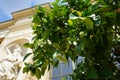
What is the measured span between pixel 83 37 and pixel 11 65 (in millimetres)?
5856

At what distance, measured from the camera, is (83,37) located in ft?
6.50

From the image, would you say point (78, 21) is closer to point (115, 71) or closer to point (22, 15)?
point (115, 71)

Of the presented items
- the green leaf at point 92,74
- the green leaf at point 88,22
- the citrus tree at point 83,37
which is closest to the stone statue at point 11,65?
the citrus tree at point 83,37

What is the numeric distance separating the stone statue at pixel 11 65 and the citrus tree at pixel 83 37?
15.5 feet

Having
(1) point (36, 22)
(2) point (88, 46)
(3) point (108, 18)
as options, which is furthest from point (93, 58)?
(1) point (36, 22)

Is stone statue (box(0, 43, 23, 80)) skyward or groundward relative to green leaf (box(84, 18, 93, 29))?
groundward

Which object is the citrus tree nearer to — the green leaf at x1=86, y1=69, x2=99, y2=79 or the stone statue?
the green leaf at x1=86, y1=69, x2=99, y2=79

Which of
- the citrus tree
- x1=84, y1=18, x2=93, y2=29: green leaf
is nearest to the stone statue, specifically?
the citrus tree

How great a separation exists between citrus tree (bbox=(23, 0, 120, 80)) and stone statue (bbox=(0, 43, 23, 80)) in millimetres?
4735

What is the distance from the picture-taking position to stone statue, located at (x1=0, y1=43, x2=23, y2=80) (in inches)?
279

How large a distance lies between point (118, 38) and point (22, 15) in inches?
343

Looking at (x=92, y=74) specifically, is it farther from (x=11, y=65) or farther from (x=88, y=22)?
(x=11, y=65)

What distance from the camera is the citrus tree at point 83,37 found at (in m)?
1.96

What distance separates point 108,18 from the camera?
210 centimetres
